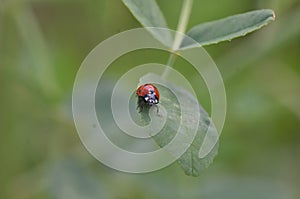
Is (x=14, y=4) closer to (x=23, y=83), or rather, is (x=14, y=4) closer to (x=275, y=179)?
(x=23, y=83)

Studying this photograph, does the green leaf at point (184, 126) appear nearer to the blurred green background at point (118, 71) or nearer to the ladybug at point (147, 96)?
the ladybug at point (147, 96)

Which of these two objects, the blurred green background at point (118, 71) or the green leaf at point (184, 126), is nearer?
the green leaf at point (184, 126)

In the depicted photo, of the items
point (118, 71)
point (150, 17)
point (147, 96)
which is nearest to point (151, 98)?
point (147, 96)

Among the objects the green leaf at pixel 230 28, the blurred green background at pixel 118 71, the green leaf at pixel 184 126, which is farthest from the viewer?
the blurred green background at pixel 118 71

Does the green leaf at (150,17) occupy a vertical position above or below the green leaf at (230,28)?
above

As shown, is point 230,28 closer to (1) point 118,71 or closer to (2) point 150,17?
(2) point 150,17

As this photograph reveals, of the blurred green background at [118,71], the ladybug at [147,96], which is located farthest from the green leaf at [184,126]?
the blurred green background at [118,71]

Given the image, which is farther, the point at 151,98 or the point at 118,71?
the point at 118,71
